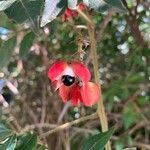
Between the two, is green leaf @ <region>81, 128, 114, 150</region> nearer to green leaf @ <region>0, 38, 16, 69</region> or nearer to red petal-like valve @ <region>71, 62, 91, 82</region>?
red petal-like valve @ <region>71, 62, 91, 82</region>

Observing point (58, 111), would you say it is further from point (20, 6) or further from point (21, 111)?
point (20, 6)

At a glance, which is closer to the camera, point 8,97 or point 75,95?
point 75,95

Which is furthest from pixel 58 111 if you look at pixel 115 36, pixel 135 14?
pixel 135 14

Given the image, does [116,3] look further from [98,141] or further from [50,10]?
[98,141]

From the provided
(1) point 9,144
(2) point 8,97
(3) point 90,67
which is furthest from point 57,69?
(2) point 8,97

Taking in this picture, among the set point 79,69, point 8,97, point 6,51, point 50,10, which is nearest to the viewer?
point 50,10

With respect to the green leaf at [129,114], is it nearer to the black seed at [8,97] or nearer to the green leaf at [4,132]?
the black seed at [8,97]
